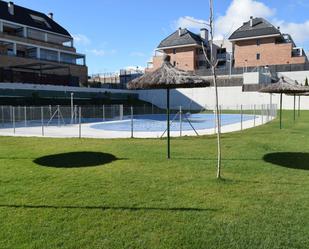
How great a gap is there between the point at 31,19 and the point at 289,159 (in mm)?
47538

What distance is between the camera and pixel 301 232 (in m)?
4.32

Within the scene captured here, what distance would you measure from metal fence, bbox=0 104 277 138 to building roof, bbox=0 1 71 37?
19720mm

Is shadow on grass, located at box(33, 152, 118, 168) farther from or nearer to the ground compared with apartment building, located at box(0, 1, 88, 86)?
nearer to the ground

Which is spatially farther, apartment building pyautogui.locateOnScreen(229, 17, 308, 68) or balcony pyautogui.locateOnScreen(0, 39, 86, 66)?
apartment building pyautogui.locateOnScreen(229, 17, 308, 68)

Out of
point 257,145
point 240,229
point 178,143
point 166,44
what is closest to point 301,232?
point 240,229

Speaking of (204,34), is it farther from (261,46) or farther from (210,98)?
(210,98)

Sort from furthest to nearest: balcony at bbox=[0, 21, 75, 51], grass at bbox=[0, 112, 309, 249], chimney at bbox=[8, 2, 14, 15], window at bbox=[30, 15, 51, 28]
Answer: window at bbox=[30, 15, 51, 28] < chimney at bbox=[8, 2, 14, 15] < balcony at bbox=[0, 21, 75, 51] < grass at bbox=[0, 112, 309, 249]

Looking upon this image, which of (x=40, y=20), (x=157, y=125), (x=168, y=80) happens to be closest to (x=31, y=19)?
(x=40, y=20)

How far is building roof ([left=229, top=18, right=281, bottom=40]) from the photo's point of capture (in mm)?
51647

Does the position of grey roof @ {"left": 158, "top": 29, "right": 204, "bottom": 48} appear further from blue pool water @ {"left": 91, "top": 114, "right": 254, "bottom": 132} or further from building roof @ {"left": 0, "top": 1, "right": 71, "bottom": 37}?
blue pool water @ {"left": 91, "top": 114, "right": 254, "bottom": 132}

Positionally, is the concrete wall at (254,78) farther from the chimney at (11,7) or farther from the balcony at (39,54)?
the chimney at (11,7)

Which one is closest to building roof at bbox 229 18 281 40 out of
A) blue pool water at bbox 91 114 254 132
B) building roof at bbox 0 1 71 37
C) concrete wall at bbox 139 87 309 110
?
concrete wall at bbox 139 87 309 110

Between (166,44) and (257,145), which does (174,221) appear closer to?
(257,145)

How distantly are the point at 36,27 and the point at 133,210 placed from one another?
4768 centimetres
